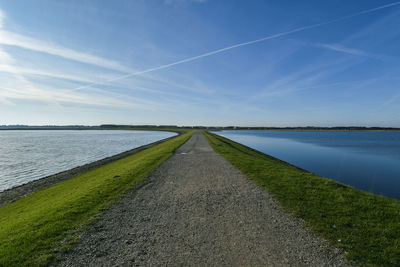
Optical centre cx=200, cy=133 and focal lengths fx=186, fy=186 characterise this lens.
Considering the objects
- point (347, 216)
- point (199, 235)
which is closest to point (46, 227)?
point (199, 235)

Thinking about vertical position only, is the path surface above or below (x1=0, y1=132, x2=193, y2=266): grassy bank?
above

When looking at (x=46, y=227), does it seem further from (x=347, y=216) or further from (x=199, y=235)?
(x=347, y=216)

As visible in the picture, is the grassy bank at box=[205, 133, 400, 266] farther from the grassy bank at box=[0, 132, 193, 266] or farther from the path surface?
the grassy bank at box=[0, 132, 193, 266]

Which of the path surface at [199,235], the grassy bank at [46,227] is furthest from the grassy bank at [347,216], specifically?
the grassy bank at [46,227]

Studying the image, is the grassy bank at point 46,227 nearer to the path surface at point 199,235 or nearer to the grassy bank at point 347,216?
the path surface at point 199,235

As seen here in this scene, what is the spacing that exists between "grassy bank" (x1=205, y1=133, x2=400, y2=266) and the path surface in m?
0.67

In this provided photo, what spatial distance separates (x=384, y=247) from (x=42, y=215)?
42.1 ft

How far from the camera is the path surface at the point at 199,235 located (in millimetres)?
5148

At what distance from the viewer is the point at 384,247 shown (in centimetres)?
552

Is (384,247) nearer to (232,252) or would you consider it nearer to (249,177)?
(232,252)

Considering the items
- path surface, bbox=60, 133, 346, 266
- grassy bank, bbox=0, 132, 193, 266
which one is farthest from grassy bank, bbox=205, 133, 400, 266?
grassy bank, bbox=0, 132, 193, 266

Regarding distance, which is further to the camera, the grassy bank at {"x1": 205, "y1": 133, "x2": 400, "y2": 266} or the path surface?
the grassy bank at {"x1": 205, "y1": 133, "x2": 400, "y2": 266}

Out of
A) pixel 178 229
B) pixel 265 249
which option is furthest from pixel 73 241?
pixel 265 249

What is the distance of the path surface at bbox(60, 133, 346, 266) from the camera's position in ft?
16.9
